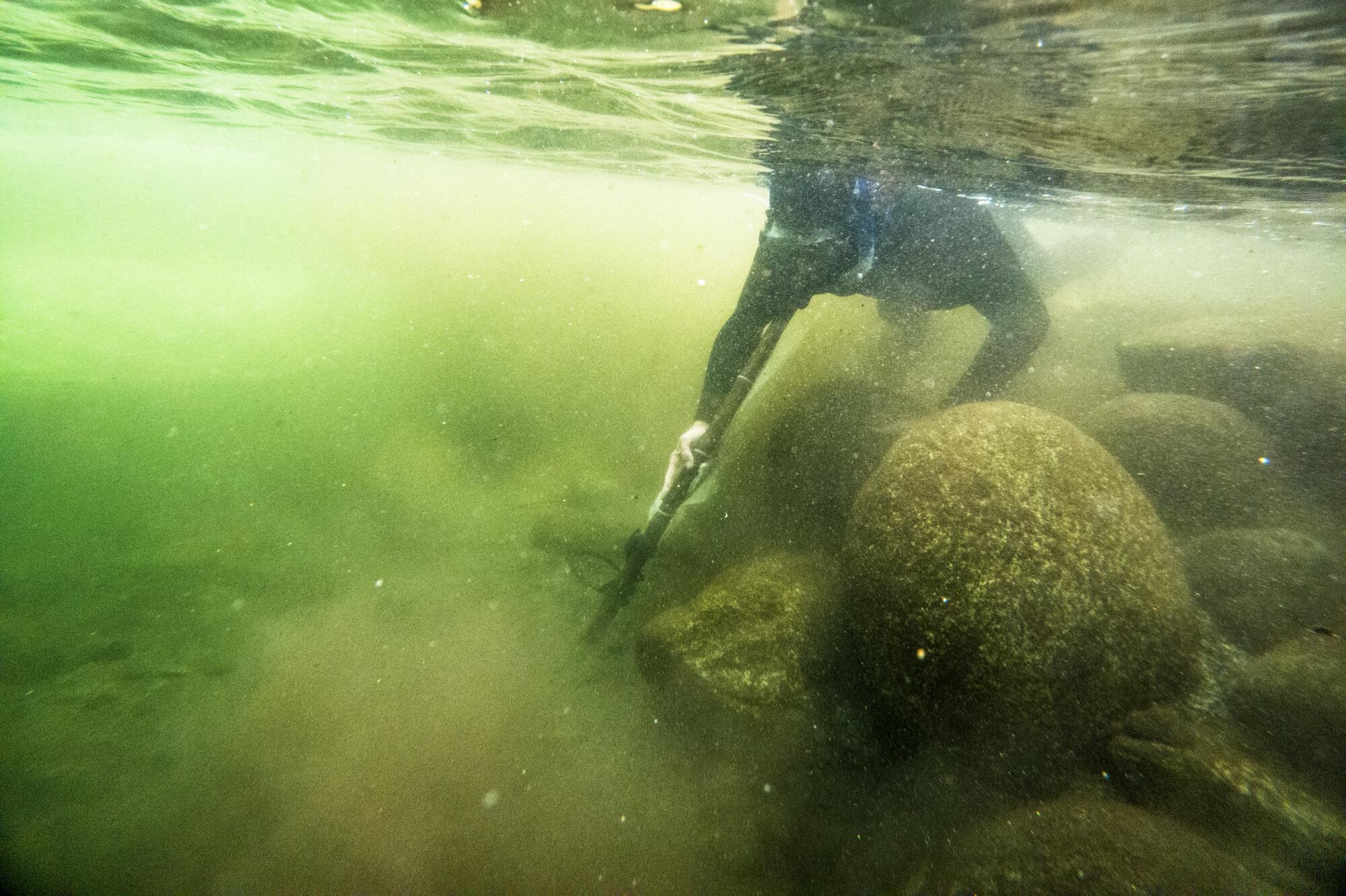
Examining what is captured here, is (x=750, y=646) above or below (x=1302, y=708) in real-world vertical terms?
below

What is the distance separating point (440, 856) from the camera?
4016 mm

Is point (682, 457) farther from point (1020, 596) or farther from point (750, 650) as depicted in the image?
point (1020, 596)

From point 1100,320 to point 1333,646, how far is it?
8.54 metres

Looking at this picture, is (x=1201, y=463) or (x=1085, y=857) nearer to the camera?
(x=1085, y=857)

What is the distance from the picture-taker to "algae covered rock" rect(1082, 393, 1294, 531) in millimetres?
6117

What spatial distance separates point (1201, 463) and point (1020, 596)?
16.1ft

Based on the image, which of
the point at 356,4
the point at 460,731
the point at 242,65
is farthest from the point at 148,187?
the point at 460,731

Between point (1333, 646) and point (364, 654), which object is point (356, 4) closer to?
point (364, 654)

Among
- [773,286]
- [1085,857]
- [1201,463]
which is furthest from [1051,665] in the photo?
[1201,463]

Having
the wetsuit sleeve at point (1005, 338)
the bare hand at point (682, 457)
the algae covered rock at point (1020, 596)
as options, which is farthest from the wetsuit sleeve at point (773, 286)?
the algae covered rock at point (1020, 596)

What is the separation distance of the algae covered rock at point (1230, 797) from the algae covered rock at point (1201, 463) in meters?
3.66

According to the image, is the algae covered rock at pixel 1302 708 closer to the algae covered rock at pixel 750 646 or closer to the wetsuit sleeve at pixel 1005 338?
the algae covered rock at pixel 750 646

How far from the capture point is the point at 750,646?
4758mm

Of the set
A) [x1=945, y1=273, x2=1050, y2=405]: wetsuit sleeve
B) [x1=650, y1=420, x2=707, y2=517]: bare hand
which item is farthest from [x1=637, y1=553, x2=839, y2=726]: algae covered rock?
[x1=945, y1=273, x2=1050, y2=405]: wetsuit sleeve
